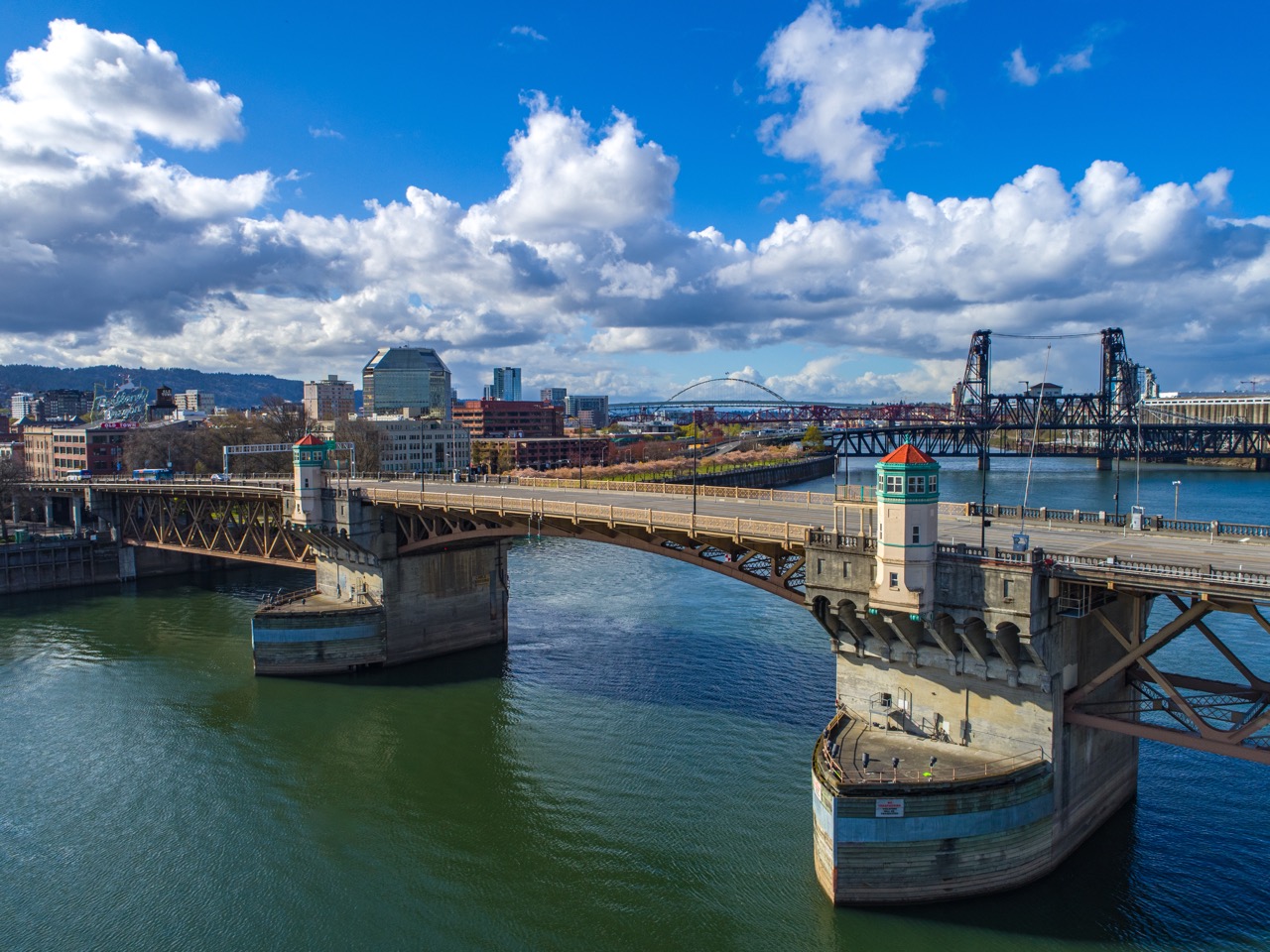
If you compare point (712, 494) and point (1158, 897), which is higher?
point (712, 494)

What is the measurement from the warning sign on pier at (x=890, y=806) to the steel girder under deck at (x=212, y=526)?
150ft

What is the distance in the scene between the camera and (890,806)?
2428 centimetres

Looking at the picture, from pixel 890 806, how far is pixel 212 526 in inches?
2815

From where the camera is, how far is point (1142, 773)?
33.2 m

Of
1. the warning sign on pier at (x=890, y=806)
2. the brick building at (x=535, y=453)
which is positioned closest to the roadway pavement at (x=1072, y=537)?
the warning sign on pier at (x=890, y=806)

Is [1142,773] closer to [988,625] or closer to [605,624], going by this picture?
[988,625]

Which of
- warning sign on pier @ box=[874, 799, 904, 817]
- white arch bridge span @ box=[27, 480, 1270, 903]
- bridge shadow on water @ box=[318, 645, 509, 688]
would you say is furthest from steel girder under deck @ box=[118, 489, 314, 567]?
warning sign on pier @ box=[874, 799, 904, 817]

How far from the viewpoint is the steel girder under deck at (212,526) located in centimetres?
6359

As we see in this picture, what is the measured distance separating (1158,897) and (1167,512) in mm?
87792

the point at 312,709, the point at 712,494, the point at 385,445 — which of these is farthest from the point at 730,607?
the point at 385,445

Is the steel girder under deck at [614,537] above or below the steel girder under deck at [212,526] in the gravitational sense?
above

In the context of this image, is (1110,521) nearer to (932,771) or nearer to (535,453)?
(932,771)

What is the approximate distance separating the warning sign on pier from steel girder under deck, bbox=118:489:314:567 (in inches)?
1799

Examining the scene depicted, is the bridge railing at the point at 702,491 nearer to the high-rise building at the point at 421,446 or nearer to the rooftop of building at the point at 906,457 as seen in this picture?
the rooftop of building at the point at 906,457
